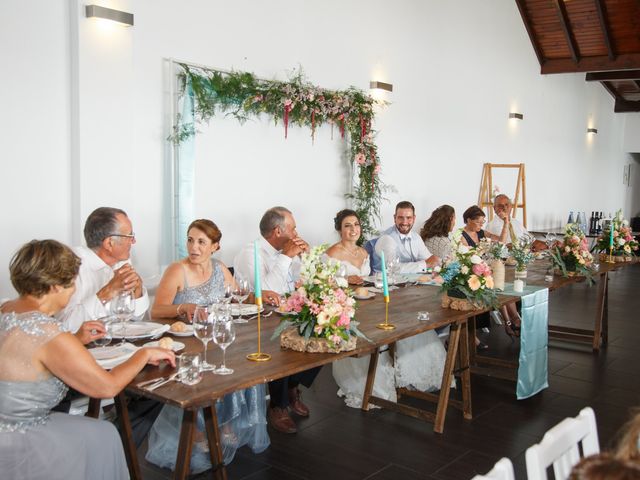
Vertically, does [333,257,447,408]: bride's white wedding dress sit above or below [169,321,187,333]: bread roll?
below

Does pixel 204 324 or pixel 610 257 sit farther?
pixel 610 257

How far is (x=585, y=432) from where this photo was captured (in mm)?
1922

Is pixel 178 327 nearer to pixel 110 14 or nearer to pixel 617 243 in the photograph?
pixel 110 14

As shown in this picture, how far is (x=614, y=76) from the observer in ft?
43.4

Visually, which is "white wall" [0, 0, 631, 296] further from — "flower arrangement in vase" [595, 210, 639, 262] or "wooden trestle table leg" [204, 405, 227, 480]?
"flower arrangement in vase" [595, 210, 639, 262]

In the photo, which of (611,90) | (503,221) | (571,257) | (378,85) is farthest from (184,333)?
(611,90)

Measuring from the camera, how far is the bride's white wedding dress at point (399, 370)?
4.53 metres

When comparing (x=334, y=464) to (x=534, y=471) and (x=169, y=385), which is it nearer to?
(x=169, y=385)

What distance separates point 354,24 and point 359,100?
2.98 feet

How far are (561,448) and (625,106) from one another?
15.7 metres

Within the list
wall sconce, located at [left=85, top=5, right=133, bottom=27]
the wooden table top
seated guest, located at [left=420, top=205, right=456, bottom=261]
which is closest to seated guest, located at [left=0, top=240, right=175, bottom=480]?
the wooden table top

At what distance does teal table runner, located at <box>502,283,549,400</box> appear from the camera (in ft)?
15.1

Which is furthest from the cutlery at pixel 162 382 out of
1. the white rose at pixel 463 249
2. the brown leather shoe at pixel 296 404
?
the white rose at pixel 463 249

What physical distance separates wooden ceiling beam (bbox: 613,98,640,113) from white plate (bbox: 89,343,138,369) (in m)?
15.4
